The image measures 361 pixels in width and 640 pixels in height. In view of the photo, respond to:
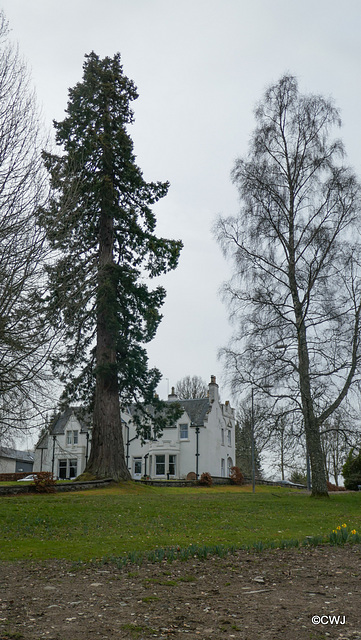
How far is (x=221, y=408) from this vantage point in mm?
53375

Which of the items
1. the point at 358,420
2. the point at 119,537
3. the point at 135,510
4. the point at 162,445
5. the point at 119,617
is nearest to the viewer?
the point at 119,617

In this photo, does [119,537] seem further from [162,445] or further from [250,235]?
[162,445]

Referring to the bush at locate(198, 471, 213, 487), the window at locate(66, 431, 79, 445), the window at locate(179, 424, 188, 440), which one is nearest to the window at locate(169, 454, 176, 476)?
the window at locate(179, 424, 188, 440)

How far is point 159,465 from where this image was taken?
161 feet

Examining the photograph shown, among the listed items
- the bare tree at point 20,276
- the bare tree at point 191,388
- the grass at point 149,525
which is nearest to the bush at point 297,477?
the bare tree at point 191,388

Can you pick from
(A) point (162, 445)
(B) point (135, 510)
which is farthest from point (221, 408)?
(B) point (135, 510)

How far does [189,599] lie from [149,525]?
652cm

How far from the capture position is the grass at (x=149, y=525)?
963cm

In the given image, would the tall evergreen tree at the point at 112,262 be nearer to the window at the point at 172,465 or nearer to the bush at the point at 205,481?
the bush at the point at 205,481

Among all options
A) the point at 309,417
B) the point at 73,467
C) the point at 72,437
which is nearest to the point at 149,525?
the point at 309,417

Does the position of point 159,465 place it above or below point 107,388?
Answer: below

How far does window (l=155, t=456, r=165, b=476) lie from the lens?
48875 mm

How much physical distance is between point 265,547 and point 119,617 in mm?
4141

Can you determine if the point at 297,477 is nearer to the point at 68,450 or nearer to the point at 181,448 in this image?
the point at 181,448
